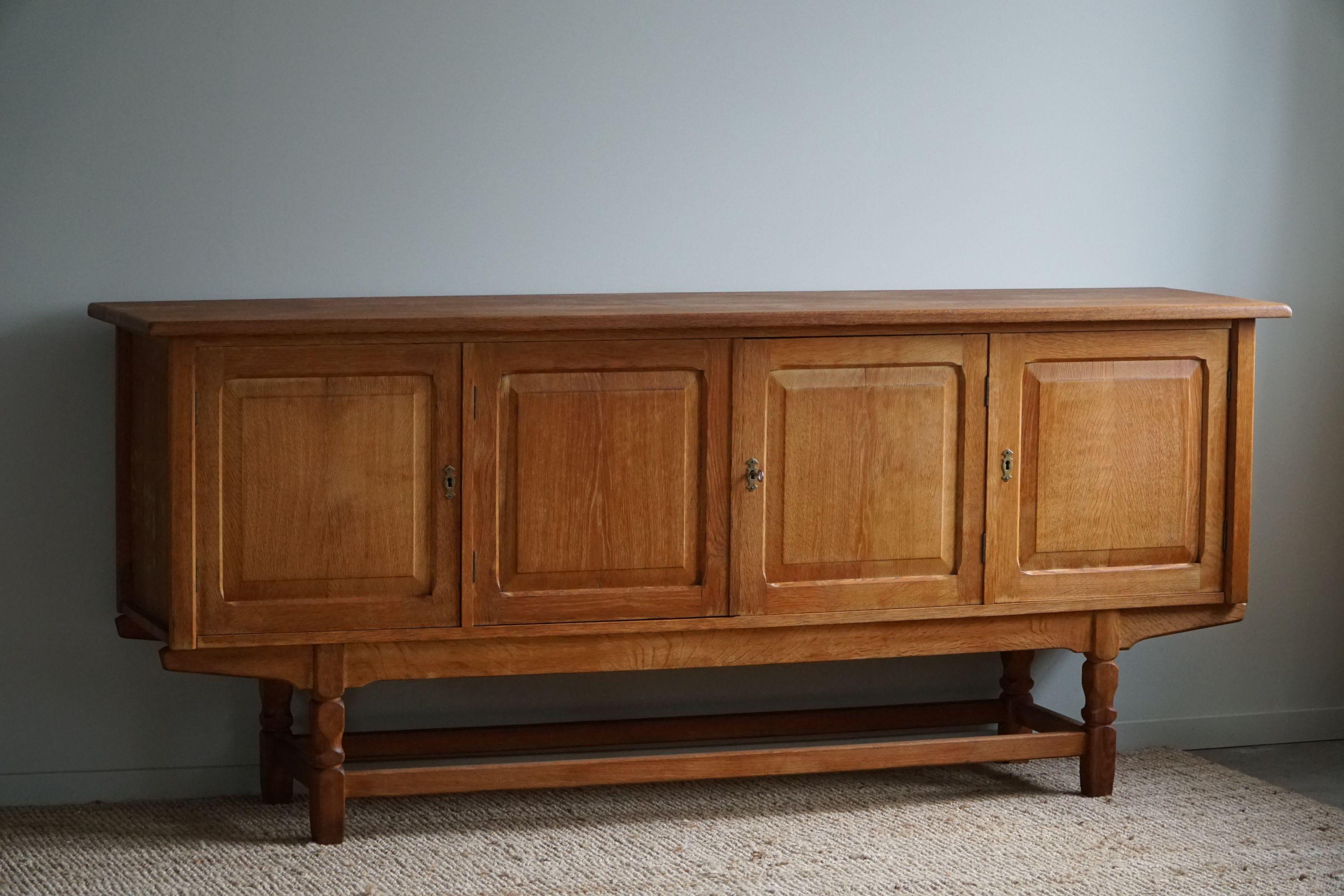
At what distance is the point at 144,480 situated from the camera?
2783mm

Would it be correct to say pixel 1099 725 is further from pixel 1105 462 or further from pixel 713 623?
pixel 713 623

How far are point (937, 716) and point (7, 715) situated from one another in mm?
1909

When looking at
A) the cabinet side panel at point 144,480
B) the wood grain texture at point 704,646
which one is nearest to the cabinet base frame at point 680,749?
the wood grain texture at point 704,646

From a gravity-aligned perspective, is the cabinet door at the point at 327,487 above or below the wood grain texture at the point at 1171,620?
above

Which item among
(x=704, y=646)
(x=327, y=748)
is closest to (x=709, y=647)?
(x=704, y=646)

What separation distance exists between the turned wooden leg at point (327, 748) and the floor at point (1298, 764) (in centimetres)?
196

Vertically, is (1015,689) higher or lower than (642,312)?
lower

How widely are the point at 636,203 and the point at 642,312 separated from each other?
555 mm

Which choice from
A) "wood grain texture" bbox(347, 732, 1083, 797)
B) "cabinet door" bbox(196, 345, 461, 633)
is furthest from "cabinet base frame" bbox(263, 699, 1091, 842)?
"cabinet door" bbox(196, 345, 461, 633)

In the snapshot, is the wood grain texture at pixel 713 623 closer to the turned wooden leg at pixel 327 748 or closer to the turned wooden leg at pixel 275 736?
the turned wooden leg at pixel 327 748

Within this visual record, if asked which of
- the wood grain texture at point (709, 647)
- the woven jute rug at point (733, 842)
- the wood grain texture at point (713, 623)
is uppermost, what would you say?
the wood grain texture at point (713, 623)

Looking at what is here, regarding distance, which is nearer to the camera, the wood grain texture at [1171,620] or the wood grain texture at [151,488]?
the wood grain texture at [151,488]

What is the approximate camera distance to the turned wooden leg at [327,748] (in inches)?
106

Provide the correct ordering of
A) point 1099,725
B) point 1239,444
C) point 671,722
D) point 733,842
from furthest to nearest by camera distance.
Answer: point 671,722
point 1099,725
point 1239,444
point 733,842
